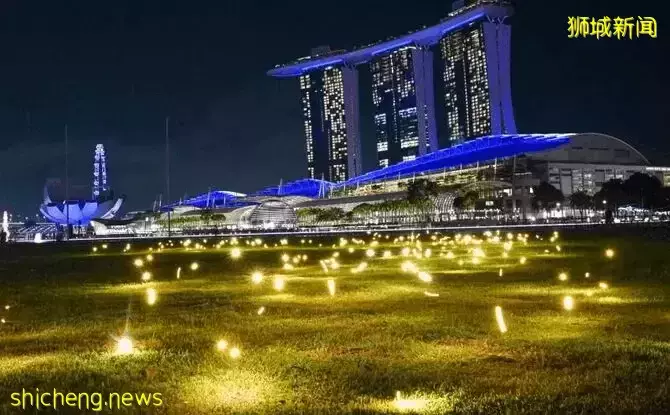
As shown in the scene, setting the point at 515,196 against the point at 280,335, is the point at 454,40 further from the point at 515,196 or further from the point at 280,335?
the point at 280,335

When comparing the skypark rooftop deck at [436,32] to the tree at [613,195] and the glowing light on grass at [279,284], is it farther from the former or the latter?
the glowing light on grass at [279,284]

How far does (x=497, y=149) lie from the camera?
120125 mm

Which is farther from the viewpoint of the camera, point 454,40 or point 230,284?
point 454,40

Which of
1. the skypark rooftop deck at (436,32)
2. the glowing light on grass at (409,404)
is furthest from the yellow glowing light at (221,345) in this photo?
the skypark rooftop deck at (436,32)

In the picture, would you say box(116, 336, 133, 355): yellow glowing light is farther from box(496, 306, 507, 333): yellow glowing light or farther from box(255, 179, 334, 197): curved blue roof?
box(255, 179, 334, 197): curved blue roof

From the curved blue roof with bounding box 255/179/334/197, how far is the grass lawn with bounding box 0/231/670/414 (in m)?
141

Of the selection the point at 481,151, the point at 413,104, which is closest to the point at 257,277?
the point at 481,151

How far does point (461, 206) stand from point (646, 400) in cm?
9375

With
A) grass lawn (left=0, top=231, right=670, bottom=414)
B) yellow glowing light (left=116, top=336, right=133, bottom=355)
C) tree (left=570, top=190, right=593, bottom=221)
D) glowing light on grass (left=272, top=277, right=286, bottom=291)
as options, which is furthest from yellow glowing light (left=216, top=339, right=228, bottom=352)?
tree (left=570, top=190, right=593, bottom=221)

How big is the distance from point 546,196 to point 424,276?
8736 cm

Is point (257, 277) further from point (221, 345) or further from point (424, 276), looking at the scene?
point (221, 345)

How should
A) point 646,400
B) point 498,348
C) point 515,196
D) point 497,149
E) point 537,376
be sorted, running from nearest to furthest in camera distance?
1. point 646,400
2. point 537,376
3. point 498,348
4. point 515,196
5. point 497,149

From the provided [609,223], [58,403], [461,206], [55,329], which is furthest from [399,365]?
[461,206]

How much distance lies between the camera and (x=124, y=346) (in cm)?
1004
